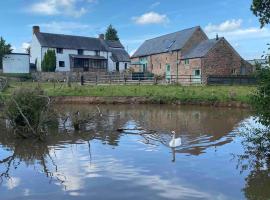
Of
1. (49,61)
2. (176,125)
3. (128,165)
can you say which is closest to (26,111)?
(128,165)

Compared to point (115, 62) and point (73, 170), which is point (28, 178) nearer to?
point (73, 170)

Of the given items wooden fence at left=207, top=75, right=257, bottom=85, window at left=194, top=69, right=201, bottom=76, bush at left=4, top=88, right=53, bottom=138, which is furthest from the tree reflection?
window at left=194, top=69, right=201, bottom=76

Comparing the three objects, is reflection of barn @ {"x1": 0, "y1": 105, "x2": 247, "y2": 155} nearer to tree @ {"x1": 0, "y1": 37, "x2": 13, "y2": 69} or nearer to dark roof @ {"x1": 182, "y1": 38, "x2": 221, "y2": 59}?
dark roof @ {"x1": 182, "y1": 38, "x2": 221, "y2": 59}

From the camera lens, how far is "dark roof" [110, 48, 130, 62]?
258ft

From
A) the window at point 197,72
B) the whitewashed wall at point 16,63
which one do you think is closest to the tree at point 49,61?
the whitewashed wall at point 16,63

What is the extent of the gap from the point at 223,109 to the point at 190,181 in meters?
22.2

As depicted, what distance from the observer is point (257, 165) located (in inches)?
553

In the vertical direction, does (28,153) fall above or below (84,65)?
below

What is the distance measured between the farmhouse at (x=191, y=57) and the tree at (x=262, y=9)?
34.1m

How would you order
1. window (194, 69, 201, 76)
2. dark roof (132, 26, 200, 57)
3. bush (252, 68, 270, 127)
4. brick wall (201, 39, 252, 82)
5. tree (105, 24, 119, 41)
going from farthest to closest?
tree (105, 24, 119, 41) → dark roof (132, 26, 200, 57) → window (194, 69, 201, 76) → brick wall (201, 39, 252, 82) → bush (252, 68, 270, 127)

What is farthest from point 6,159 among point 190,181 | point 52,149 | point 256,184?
point 256,184

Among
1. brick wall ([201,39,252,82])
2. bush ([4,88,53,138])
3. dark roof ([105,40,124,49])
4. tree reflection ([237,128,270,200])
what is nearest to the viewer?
tree reflection ([237,128,270,200])

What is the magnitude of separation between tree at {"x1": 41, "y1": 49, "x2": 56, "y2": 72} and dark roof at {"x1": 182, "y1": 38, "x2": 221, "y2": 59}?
76.4 feet

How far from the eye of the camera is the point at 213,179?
40.4ft
